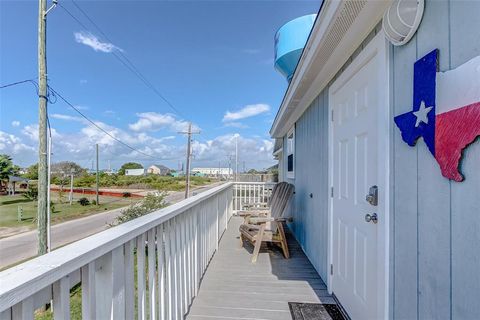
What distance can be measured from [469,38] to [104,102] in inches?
850

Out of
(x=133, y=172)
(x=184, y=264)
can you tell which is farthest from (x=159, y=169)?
(x=184, y=264)

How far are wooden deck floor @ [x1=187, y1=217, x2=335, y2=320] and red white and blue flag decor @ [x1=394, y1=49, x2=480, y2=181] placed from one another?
5.76 feet

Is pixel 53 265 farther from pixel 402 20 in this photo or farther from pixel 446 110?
pixel 402 20

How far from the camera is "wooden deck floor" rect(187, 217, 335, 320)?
222 cm

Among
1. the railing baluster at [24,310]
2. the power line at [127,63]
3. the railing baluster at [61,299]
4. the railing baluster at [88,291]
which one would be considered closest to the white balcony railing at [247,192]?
the railing baluster at [88,291]

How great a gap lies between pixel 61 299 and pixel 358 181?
1873 mm

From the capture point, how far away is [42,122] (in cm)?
635

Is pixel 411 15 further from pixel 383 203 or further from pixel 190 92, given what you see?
pixel 190 92

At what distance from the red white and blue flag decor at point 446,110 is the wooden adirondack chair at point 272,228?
8.51 ft

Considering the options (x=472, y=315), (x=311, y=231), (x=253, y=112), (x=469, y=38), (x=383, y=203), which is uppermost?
(x=253, y=112)

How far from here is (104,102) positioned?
1923 centimetres

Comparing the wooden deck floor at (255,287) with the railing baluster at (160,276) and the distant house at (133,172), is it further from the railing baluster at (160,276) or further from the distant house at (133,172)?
the distant house at (133,172)

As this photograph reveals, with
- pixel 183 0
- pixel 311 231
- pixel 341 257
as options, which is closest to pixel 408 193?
pixel 341 257

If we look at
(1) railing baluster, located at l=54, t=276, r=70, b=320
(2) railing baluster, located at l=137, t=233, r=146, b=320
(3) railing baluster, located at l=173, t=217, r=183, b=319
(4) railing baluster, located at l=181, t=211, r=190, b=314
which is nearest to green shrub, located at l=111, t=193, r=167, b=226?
(4) railing baluster, located at l=181, t=211, r=190, b=314
